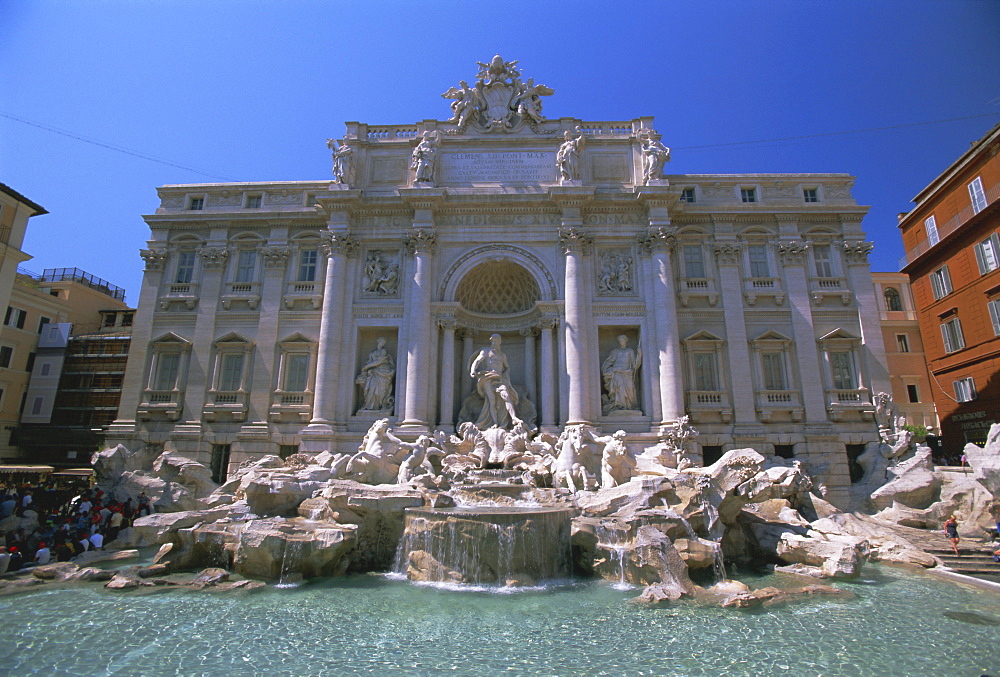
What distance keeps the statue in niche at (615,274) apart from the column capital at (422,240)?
681 centimetres

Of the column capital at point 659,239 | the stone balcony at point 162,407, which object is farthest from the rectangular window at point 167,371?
the column capital at point 659,239

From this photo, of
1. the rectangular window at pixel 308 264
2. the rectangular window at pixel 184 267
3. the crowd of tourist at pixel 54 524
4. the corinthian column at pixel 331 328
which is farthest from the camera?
the rectangular window at pixel 184 267

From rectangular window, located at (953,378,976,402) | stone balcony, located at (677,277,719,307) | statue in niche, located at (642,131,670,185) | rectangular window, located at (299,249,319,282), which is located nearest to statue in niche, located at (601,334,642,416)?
stone balcony, located at (677,277,719,307)

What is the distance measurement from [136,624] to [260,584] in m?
2.46

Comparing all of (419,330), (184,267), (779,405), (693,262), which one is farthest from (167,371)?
(779,405)

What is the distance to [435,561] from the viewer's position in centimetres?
1118

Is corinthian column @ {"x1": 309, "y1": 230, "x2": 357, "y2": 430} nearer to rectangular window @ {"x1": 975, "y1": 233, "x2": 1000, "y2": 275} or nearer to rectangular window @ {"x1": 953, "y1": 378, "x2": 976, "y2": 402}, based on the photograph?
rectangular window @ {"x1": 975, "y1": 233, "x2": 1000, "y2": 275}

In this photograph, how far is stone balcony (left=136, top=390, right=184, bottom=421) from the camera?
68.0 ft

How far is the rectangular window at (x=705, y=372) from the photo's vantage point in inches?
806

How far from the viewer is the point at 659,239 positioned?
811 inches

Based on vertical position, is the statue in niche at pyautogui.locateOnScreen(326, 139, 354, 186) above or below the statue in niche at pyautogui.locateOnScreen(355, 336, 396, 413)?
above

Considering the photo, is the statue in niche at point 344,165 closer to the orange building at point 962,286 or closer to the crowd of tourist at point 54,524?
the crowd of tourist at point 54,524

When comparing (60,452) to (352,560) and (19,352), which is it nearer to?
(19,352)

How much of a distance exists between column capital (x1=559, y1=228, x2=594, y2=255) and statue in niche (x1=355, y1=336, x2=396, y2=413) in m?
8.25
